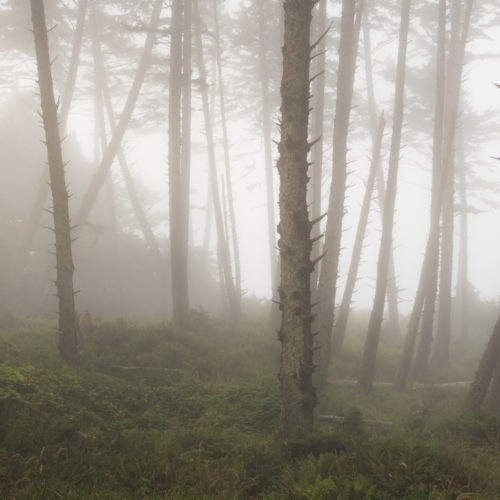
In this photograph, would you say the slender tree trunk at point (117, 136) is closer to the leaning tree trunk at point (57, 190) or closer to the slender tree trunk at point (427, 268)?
the leaning tree trunk at point (57, 190)

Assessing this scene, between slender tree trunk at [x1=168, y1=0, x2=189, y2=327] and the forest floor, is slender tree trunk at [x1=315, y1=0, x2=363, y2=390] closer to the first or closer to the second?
the forest floor

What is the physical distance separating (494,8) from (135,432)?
2095cm

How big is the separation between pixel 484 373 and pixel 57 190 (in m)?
9.04

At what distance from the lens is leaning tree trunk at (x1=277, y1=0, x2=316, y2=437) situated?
5.36 m

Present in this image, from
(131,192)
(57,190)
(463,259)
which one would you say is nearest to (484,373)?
(57,190)

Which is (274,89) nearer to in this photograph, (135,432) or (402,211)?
(135,432)

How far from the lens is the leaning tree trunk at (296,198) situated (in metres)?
5.36

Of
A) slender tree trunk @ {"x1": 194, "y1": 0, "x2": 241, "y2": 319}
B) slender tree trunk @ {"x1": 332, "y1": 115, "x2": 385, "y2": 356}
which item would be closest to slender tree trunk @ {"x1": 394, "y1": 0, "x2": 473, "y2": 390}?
slender tree trunk @ {"x1": 332, "y1": 115, "x2": 385, "y2": 356}

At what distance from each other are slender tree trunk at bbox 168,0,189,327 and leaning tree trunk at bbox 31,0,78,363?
488 centimetres

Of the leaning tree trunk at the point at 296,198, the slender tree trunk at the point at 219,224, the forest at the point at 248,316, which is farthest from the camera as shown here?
the slender tree trunk at the point at 219,224

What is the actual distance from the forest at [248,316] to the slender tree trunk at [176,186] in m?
0.07

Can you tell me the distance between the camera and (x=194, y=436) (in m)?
5.62

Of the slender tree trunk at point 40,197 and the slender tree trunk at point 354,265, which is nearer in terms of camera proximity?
the slender tree trunk at point 354,265

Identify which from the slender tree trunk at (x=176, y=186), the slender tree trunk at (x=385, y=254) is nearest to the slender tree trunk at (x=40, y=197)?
the slender tree trunk at (x=176, y=186)
